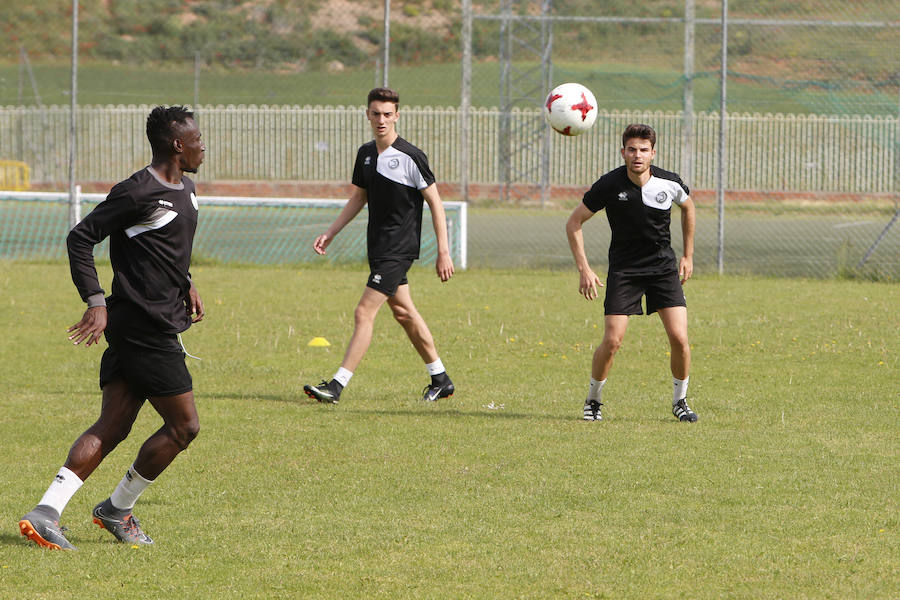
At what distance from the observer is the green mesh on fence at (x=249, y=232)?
18000 millimetres

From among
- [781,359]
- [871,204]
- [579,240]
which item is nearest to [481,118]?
[871,204]

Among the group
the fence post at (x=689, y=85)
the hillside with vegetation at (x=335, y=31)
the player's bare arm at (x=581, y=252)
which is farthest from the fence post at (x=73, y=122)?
the hillside with vegetation at (x=335, y=31)

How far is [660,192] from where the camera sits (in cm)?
790

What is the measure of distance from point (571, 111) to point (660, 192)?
241cm

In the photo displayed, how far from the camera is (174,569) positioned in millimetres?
4992

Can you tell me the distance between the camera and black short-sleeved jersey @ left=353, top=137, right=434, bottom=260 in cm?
875

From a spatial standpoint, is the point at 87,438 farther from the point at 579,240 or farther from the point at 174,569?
the point at 579,240

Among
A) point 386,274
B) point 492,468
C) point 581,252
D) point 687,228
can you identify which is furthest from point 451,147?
point 492,468

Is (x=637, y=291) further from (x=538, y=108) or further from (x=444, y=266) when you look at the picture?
(x=538, y=108)

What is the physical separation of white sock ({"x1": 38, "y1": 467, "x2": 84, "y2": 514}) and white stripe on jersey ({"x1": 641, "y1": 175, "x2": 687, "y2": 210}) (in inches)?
162

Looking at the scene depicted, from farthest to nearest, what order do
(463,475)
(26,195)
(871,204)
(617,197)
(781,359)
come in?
(871,204)
(26,195)
(781,359)
(617,197)
(463,475)

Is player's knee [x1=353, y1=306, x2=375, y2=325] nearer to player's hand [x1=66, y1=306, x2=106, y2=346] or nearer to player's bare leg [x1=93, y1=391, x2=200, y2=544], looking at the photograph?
player's bare leg [x1=93, y1=391, x2=200, y2=544]

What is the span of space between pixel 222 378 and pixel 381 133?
2.32 meters

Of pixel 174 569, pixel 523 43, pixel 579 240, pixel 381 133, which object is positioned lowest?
pixel 174 569
